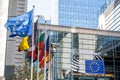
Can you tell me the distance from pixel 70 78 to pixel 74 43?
7.73 meters

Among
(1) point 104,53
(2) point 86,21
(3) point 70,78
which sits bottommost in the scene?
(3) point 70,78

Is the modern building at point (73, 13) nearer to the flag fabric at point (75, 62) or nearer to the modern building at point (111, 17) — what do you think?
the modern building at point (111, 17)

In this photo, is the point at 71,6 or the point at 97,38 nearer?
the point at 97,38

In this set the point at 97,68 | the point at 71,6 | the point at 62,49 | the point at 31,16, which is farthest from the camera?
the point at 71,6

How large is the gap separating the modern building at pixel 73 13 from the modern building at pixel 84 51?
93.7m

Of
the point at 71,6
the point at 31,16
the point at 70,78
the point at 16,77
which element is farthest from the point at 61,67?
the point at 71,6

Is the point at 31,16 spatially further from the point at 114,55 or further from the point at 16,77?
the point at 114,55

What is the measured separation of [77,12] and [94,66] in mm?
108643

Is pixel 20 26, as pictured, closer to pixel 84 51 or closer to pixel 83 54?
pixel 83 54

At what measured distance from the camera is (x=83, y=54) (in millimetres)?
75750

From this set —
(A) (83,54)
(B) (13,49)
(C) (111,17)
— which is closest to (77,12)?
(C) (111,17)

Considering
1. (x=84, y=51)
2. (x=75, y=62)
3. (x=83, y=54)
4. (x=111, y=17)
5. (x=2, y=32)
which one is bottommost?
(x=75, y=62)

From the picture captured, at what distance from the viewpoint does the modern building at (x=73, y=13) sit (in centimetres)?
17400

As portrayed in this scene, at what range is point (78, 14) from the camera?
177m
